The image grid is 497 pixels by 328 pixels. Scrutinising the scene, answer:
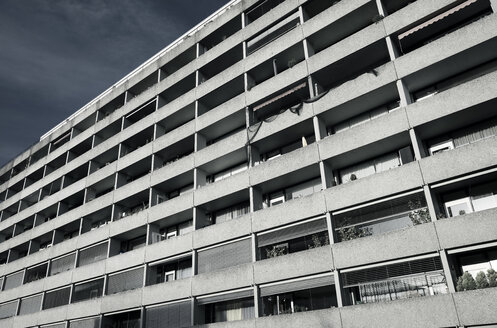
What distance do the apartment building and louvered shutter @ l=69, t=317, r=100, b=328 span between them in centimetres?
20

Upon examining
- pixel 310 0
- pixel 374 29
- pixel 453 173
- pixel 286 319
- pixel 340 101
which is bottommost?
pixel 286 319

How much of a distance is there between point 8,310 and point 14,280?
102 inches

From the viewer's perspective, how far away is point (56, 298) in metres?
29.9

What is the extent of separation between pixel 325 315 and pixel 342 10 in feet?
49.3

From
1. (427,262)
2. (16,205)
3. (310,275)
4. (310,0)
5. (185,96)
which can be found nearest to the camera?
(427,262)

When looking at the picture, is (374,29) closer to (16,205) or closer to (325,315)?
(325,315)

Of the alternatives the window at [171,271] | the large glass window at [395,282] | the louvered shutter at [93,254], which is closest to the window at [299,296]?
the large glass window at [395,282]

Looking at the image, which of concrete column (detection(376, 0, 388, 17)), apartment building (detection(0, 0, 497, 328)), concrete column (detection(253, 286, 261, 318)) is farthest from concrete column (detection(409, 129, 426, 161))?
concrete column (detection(253, 286, 261, 318))

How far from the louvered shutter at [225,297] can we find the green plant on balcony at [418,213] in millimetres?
8082

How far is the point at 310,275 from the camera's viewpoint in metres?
18.1

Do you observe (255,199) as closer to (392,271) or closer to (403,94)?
(392,271)

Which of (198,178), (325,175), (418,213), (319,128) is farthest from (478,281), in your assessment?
(198,178)

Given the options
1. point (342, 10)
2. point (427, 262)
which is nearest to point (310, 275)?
point (427, 262)

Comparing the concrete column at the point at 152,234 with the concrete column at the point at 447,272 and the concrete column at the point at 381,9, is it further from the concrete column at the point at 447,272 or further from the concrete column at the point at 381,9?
the concrete column at the point at 381,9
